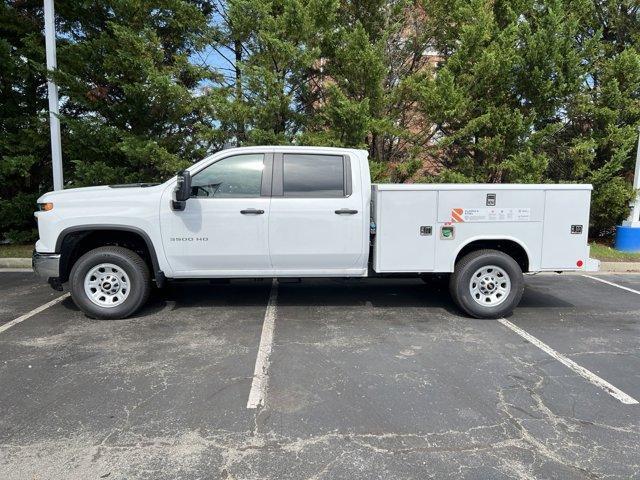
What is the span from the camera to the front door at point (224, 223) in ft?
19.1

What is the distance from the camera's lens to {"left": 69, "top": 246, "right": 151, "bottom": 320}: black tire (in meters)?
5.85

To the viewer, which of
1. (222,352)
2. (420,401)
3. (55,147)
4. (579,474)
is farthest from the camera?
(55,147)

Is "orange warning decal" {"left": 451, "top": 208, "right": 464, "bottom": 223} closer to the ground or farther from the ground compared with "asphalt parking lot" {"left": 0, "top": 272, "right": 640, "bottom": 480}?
farther from the ground

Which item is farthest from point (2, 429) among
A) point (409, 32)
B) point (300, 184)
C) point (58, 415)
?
point (409, 32)

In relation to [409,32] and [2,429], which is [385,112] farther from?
[2,429]

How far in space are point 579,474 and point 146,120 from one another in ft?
33.3

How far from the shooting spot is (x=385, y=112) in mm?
11117

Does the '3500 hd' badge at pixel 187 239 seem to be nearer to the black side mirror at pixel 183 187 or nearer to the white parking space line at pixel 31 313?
the black side mirror at pixel 183 187

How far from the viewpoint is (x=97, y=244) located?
244 inches

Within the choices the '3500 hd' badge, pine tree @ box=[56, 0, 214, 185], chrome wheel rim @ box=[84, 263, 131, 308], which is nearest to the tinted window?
the '3500 hd' badge

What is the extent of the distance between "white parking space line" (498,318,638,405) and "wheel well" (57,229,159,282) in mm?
4293

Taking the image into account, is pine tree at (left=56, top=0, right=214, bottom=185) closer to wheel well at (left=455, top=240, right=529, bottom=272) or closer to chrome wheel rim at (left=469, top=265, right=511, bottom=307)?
wheel well at (left=455, top=240, right=529, bottom=272)

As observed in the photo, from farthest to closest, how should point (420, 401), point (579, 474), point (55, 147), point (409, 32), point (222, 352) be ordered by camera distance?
point (409, 32) < point (55, 147) < point (222, 352) < point (420, 401) < point (579, 474)

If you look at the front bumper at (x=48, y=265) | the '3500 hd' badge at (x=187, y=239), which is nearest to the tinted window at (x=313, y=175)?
the '3500 hd' badge at (x=187, y=239)
